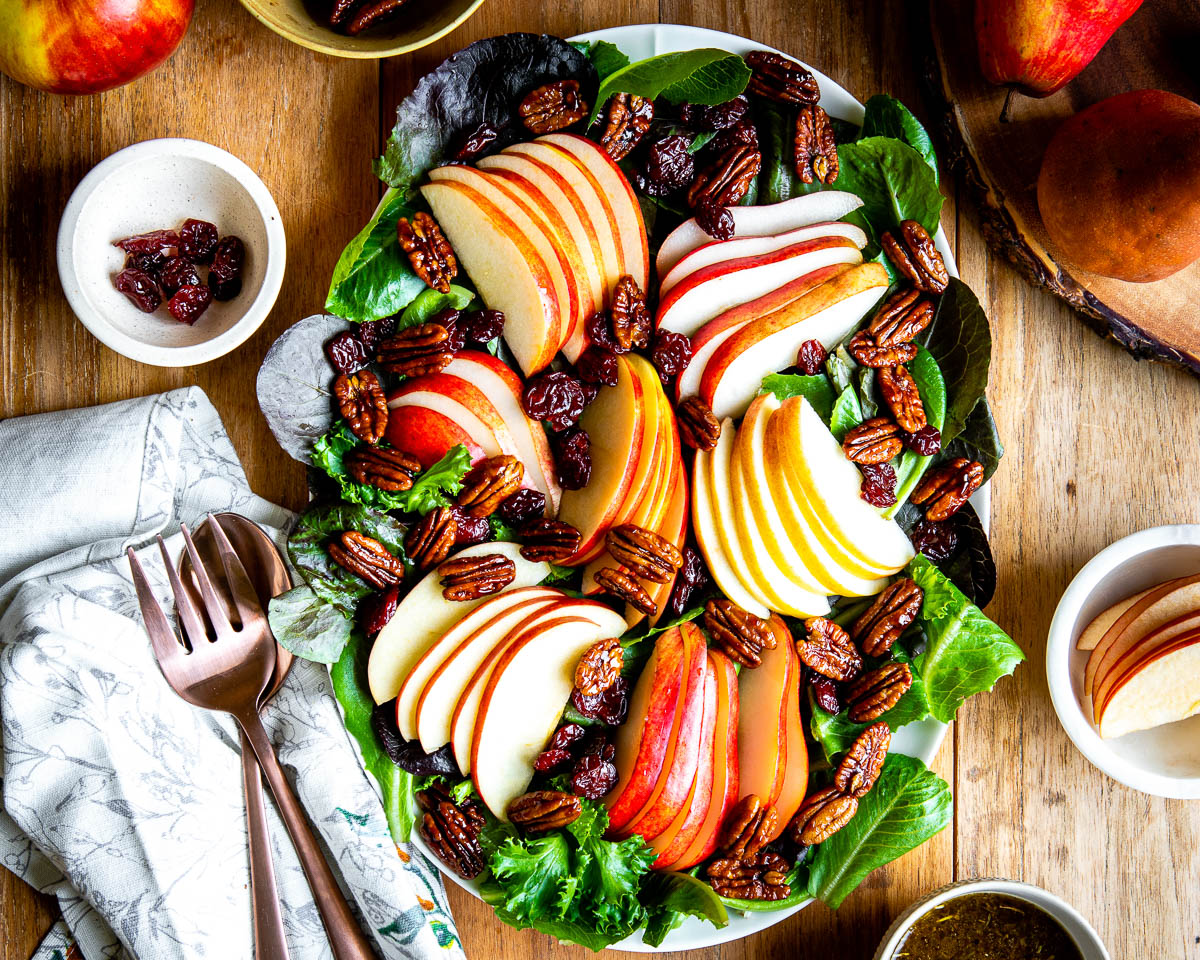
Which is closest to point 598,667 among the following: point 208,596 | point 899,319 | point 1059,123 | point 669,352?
point 669,352

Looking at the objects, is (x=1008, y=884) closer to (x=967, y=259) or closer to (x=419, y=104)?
(x=967, y=259)

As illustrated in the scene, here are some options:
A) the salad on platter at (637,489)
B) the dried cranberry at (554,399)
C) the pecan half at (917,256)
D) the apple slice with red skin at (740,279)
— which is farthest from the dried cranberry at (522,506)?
the pecan half at (917,256)

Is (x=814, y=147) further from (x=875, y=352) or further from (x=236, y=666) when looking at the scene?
Answer: (x=236, y=666)

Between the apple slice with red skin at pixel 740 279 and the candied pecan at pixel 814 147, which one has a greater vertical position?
the candied pecan at pixel 814 147

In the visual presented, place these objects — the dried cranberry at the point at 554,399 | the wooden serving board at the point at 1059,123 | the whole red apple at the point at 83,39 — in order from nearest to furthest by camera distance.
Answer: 1. the whole red apple at the point at 83,39
2. the dried cranberry at the point at 554,399
3. the wooden serving board at the point at 1059,123

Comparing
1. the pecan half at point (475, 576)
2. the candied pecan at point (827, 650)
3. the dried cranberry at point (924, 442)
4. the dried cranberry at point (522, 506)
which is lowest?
the candied pecan at point (827, 650)

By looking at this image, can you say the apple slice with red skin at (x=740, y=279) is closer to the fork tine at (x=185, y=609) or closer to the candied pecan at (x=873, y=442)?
the candied pecan at (x=873, y=442)
